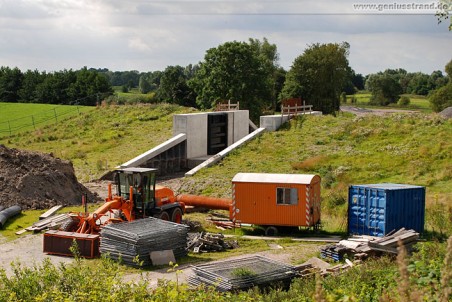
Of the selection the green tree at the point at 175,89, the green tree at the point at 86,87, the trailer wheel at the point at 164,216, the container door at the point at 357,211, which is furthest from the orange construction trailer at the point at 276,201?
the green tree at the point at 86,87

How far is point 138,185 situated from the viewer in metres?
24.7

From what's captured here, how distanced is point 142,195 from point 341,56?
57876 mm

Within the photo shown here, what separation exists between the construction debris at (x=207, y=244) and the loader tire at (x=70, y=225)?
4178mm

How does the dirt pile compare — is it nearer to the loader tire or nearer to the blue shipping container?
the loader tire

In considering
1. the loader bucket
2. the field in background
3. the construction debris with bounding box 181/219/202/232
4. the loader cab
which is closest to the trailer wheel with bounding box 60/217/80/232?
the loader bucket

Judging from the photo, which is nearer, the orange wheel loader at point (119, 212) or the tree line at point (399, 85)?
the orange wheel loader at point (119, 212)

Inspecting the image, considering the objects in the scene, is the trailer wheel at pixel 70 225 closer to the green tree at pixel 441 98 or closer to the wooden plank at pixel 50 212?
the wooden plank at pixel 50 212

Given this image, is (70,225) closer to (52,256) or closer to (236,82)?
(52,256)

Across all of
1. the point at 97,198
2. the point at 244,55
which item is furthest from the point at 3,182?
the point at 244,55

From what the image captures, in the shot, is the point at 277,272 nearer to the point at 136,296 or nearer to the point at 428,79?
the point at 136,296

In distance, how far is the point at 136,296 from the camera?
1134 cm

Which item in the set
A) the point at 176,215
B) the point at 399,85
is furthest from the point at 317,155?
the point at 399,85

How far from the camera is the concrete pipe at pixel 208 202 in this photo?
95.1 ft

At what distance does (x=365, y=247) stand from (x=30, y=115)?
204 ft
